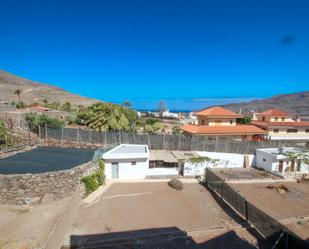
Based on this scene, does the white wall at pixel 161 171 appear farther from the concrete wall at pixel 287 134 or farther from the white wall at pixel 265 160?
the concrete wall at pixel 287 134

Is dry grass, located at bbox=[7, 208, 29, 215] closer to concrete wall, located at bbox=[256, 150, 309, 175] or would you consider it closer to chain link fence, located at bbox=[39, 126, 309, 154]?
chain link fence, located at bbox=[39, 126, 309, 154]

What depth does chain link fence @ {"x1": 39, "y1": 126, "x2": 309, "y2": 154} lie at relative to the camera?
24125mm

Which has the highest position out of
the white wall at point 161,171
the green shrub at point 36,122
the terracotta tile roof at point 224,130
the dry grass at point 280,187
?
the green shrub at point 36,122

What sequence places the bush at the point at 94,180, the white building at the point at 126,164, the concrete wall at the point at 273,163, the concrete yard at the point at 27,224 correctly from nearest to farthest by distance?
the concrete yard at the point at 27,224
the bush at the point at 94,180
the white building at the point at 126,164
the concrete wall at the point at 273,163

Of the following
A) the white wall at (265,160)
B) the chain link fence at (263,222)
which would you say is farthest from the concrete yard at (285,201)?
the white wall at (265,160)

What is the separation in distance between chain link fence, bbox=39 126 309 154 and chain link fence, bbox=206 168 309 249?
725 centimetres

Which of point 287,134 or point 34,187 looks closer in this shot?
point 34,187

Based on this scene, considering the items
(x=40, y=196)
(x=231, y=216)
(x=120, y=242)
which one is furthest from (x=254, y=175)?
(x=40, y=196)

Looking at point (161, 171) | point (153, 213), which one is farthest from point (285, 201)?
point (161, 171)

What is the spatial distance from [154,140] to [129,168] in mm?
5530

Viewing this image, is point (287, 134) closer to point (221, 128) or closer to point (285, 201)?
point (221, 128)

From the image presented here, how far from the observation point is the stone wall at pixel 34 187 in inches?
563

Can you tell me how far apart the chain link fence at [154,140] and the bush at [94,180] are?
17.8ft

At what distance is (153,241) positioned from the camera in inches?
440
